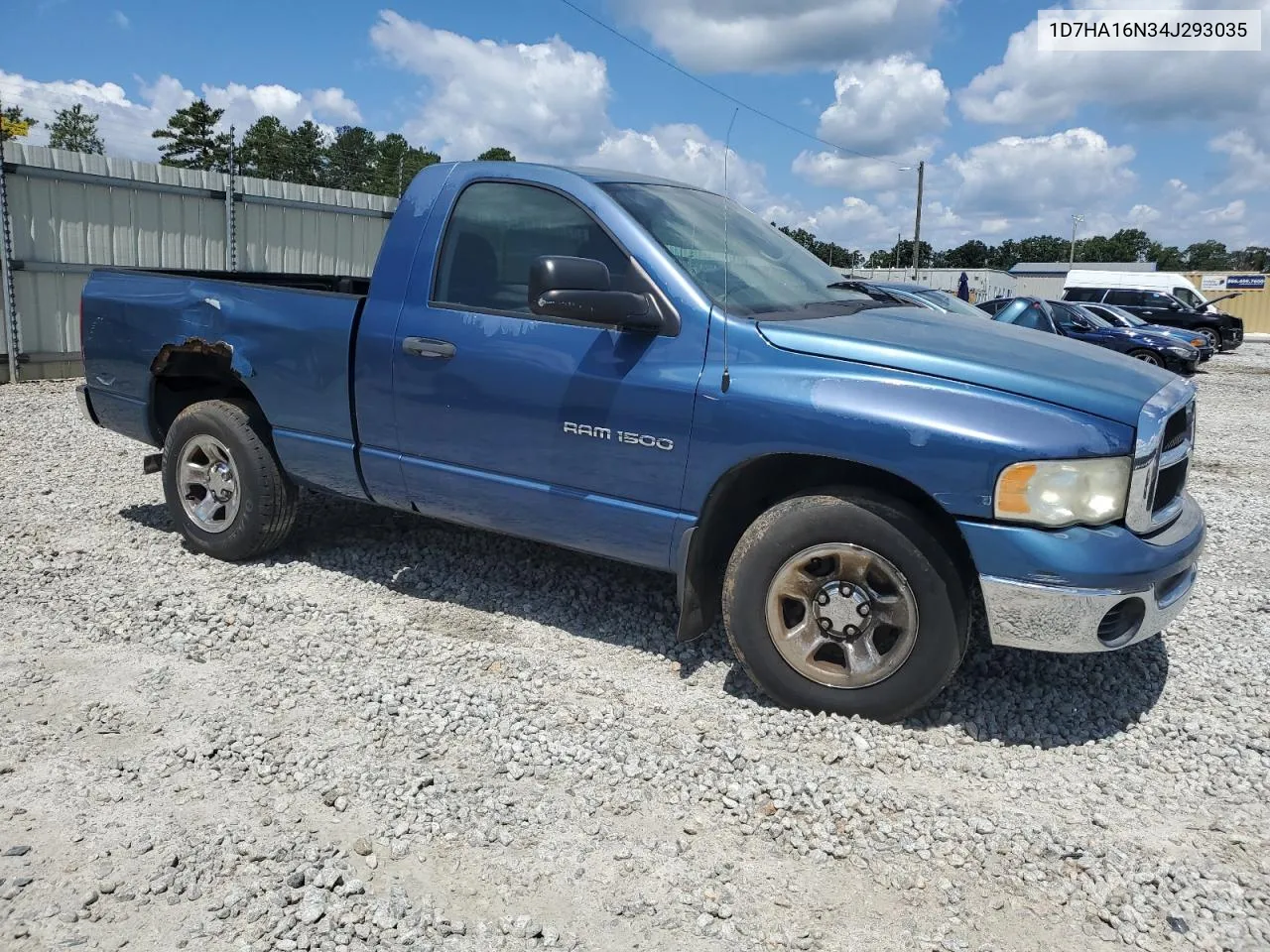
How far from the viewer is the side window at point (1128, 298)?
2658 cm

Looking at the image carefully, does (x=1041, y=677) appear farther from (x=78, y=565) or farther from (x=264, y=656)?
(x=78, y=565)

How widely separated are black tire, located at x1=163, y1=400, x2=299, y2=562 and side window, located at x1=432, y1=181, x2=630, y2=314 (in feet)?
4.48

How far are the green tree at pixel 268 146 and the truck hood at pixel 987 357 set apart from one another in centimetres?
2601

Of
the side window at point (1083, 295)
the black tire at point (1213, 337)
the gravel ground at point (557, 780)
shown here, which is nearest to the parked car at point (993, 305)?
the black tire at point (1213, 337)

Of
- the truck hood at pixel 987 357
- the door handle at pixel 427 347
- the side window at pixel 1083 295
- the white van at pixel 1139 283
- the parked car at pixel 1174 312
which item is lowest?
the door handle at pixel 427 347

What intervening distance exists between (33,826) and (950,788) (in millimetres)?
2786

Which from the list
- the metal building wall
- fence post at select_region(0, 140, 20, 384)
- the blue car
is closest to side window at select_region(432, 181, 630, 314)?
fence post at select_region(0, 140, 20, 384)

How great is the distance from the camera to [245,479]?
485 cm

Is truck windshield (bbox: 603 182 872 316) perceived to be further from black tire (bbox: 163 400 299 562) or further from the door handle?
black tire (bbox: 163 400 299 562)

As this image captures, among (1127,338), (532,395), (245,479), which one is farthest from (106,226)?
(1127,338)

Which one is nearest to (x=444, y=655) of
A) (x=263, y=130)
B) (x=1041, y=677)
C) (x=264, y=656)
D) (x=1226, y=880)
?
(x=264, y=656)

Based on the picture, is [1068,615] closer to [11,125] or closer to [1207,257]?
[11,125]

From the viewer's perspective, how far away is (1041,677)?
4.00m

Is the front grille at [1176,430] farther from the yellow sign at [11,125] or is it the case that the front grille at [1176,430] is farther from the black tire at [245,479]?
the yellow sign at [11,125]
